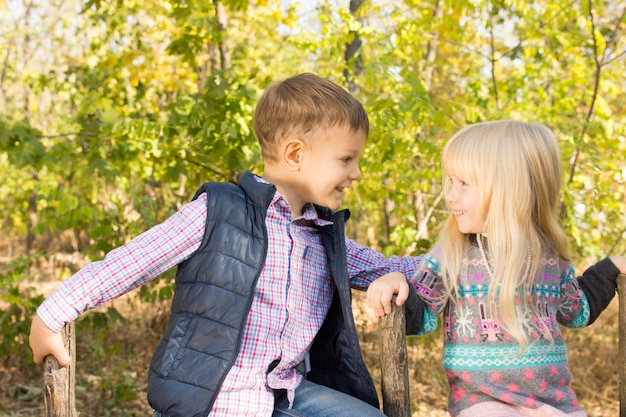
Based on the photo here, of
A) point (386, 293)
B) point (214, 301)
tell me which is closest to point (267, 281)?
point (214, 301)

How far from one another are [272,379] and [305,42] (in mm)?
3259

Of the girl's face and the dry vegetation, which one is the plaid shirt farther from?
the dry vegetation

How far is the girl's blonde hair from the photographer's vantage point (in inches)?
82.4

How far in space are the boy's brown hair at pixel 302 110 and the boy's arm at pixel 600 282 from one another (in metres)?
0.89

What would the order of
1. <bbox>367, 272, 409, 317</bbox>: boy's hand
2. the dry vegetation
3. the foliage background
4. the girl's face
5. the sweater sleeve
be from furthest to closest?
the dry vegetation
the foliage background
the sweater sleeve
the girl's face
<bbox>367, 272, 409, 317</bbox>: boy's hand

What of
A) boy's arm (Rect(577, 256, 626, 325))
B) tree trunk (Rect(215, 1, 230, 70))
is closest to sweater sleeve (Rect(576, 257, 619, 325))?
boy's arm (Rect(577, 256, 626, 325))

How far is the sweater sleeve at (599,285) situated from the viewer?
7.63ft

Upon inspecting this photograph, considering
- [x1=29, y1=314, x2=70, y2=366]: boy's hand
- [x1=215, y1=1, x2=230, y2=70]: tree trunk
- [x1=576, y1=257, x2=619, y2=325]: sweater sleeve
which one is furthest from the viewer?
[x1=215, y1=1, x2=230, y2=70]: tree trunk

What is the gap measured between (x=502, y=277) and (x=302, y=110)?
30.9 inches

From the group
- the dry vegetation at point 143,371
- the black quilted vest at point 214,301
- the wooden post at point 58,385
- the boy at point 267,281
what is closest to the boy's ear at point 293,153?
the boy at point 267,281

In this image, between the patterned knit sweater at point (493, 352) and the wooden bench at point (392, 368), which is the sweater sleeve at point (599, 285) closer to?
the patterned knit sweater at point (493, 352)

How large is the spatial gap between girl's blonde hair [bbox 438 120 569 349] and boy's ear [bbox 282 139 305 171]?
461 millimetres

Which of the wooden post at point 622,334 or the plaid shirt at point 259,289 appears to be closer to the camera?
the plaid shirt at point 259,289

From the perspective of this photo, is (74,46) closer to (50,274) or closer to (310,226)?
(50,274)
